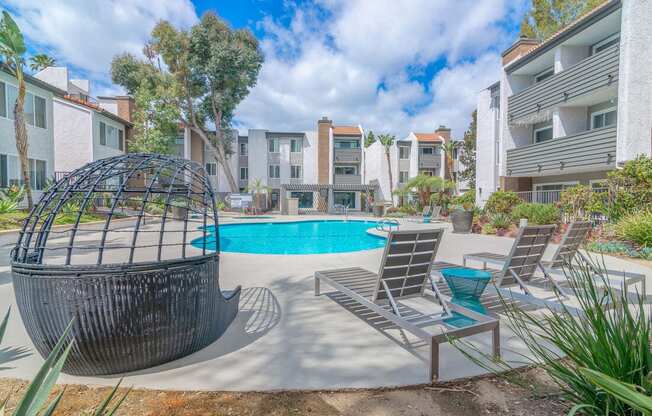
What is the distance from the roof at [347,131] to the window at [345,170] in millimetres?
3777

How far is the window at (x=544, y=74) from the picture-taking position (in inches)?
720

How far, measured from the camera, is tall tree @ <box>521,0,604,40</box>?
24.3m

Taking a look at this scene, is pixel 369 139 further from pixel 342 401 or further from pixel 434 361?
pixel 342 401

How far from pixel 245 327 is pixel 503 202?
15.5 meters

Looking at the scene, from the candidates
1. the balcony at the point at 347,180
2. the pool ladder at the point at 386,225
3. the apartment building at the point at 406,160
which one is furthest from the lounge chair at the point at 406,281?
the balcony at the point at 347,180

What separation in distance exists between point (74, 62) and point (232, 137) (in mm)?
14483

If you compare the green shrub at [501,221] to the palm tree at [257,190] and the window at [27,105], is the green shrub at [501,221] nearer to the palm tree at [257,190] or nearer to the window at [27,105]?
the palm tree at [257,190]

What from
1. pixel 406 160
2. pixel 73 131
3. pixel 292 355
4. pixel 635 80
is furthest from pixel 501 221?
pixel 73 131

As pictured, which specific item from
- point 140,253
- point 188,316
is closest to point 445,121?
point 140,253

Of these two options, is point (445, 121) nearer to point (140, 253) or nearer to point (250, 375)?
point (140, 253)

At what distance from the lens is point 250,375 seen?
2789 millimetres

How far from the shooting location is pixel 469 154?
36688mm

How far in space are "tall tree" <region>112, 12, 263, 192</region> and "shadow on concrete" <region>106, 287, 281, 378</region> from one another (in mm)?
26530

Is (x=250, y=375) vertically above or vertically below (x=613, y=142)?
below
